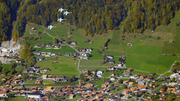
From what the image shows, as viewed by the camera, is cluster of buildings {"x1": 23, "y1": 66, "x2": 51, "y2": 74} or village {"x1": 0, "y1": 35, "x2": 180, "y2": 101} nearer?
village {"x1": 0, "y1": 35, "x2": 180, "y2": 101}

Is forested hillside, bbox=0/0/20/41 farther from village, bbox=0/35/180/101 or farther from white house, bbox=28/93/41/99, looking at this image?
white house, bbox=28/93/41/99

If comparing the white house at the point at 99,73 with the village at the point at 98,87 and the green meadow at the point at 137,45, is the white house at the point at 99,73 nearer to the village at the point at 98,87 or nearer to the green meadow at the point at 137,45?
the village at the point at 98,87

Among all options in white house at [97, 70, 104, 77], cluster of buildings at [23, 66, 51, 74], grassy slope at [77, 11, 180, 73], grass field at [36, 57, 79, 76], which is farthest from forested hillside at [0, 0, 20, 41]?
white house at [97, 70, 104, 77]

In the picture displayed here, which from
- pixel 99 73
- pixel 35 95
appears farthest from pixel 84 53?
pixel 35 95

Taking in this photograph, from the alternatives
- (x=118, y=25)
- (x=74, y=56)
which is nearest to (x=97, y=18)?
(x=118, y=25)

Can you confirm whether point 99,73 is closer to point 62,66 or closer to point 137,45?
point 62,66

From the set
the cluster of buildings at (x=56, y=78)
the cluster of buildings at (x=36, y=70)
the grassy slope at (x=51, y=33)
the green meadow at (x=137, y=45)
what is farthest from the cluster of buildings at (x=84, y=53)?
the cluster of buildings at (x=56, y=78)

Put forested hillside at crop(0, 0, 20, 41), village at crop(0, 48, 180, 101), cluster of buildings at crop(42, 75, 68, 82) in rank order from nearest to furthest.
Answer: village at crop(0, 48, 180, 101) < cluster of buildings at crop(42, 75, 68, 82) < forested hillside at crop(0, 0, 20, 41)
